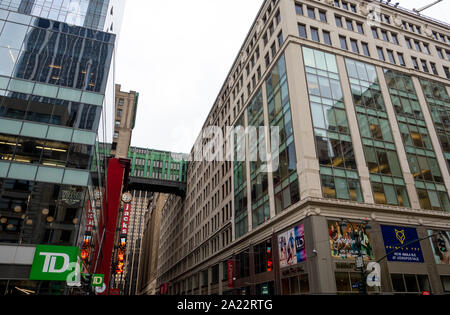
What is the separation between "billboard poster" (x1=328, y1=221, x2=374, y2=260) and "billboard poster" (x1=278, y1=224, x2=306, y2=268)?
2589 millimetres

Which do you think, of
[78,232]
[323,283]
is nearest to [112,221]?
[78,232]

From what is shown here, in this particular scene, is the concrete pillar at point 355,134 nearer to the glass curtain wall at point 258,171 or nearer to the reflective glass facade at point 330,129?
the reflective glass facade at point 330,129

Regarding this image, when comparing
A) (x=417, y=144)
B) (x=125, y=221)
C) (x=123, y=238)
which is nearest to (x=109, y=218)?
(x=123, y=238)

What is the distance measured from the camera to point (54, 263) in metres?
19.7

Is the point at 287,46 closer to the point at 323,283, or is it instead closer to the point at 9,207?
the point at 323,283

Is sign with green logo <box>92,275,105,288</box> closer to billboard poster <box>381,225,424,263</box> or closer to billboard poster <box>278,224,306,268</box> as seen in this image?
billboard poster <box>278,224,306,268</box>

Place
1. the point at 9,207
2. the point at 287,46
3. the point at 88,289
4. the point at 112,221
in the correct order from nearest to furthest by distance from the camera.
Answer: the point at 9,207 → the point at 88,289 → the point at 287,46 → the point at 112,221

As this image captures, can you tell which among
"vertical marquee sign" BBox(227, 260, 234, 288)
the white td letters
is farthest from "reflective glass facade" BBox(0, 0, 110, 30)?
"vertical marquee sign" BBox(227, 260, 234, 288)

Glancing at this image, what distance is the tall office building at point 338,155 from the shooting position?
91.4ft

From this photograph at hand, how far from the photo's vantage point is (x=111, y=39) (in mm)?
28672

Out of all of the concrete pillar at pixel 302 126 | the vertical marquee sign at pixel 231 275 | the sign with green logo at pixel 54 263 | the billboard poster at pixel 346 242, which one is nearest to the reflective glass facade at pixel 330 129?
the concrete pillar at pixel 302 126

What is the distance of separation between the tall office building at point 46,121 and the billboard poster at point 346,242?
21.2 meters

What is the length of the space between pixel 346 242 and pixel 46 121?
27.3 m
